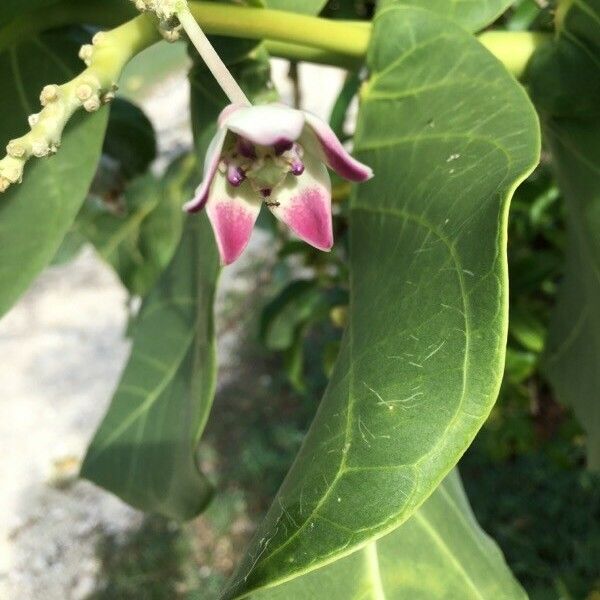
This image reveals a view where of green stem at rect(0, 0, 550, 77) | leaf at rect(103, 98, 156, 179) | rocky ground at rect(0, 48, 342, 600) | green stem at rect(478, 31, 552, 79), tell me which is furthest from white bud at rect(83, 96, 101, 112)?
rocky ground at rect(0, 48, 342, 600)

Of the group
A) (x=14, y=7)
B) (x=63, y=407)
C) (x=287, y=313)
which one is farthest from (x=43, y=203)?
(x=63, y=407)

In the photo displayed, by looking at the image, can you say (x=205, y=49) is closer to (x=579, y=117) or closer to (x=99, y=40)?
(x=99, y=40)

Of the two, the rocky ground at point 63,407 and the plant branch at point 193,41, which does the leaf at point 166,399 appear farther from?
the rocky ground at point 63,407

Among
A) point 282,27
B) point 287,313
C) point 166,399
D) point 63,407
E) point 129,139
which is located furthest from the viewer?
point 63,407

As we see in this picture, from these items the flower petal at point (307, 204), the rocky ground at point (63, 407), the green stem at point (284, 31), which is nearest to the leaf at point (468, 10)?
the green stem at point (284, 31)

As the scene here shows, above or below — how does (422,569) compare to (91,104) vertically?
below

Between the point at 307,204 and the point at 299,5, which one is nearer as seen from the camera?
the point at 307,204

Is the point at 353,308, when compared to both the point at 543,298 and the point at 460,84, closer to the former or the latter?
the point at 460,84

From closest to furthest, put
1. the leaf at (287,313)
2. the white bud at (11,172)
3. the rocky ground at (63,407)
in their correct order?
1. the white bud at (11,172)
2. the leaf at (287,313)
3. the rocky ground at (63,407)

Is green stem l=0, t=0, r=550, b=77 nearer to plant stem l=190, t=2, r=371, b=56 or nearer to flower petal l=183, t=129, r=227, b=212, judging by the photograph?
plant stem l=190, t=2, r=371, b=56
